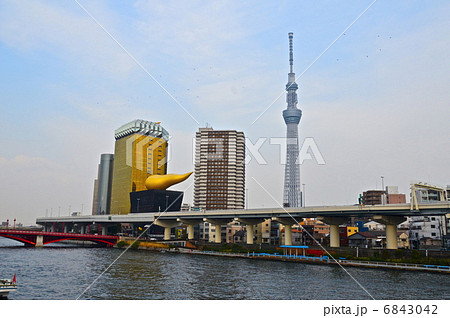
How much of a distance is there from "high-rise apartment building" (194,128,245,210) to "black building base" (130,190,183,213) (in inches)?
1337

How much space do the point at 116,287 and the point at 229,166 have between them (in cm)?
14210

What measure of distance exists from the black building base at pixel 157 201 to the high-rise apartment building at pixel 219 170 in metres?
34.0

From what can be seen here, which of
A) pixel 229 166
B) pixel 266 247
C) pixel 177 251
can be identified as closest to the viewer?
pixel 266 247

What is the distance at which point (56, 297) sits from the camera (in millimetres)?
28938

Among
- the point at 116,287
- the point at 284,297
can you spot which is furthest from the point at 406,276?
the point at 116,287

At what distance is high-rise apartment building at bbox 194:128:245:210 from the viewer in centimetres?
17112

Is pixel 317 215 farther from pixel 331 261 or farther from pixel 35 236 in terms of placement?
pixel 35 236

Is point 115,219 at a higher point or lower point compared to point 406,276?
higher

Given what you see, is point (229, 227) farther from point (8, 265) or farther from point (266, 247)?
point (8, 265)

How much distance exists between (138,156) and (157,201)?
48.5 meters

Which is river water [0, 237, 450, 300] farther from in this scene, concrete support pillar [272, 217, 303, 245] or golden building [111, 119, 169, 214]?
golden building [111, 119, 169, 214]

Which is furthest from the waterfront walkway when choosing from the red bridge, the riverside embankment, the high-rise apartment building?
the high-rise apartment building

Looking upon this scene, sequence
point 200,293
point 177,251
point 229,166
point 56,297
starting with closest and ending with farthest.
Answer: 1. point 56,297
2. point 200,293
3. point 177,251
4. point 229,166
